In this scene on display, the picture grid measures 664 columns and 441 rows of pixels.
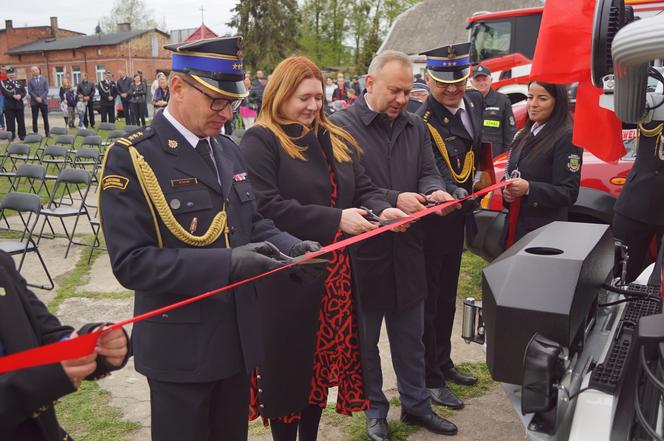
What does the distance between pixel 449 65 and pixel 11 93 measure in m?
16.7

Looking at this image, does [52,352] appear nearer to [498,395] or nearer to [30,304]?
[30,304]

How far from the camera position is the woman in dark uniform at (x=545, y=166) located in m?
3.81

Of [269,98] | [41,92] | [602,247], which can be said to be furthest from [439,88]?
[41,92]

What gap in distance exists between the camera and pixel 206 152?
7.48 ft

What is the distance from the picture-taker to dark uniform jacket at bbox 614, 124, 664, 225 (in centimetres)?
404

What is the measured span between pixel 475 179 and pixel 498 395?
1.35 m

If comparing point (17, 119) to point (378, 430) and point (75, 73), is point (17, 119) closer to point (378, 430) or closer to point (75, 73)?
point (378, 430)

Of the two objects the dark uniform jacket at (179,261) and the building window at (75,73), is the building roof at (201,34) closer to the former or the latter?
the dark uniform jacket at (179,261)

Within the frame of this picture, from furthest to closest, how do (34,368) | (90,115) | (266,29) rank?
1. (266,29)
2. (90,115)
3. (34,368)

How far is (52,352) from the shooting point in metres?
1.55

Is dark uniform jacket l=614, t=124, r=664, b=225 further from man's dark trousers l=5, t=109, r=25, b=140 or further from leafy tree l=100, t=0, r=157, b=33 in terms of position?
leafy tree l=100, t=0, r=157, b=33

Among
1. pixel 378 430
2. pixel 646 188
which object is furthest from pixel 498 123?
pixel 378 430

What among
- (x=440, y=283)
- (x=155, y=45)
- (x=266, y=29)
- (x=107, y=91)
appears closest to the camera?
(x=440, y=283)

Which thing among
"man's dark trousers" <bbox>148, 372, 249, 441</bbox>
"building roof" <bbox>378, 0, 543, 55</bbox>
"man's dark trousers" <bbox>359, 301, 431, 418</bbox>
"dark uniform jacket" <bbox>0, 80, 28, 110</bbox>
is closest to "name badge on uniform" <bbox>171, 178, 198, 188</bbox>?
"man's dark trousers" <bbox>148, 372, 249, 441</bbox>
